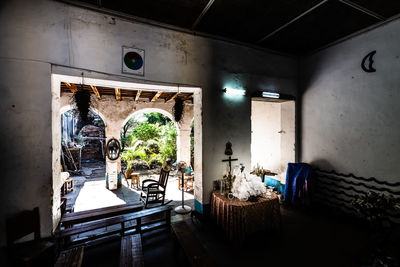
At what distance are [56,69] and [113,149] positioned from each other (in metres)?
5.05

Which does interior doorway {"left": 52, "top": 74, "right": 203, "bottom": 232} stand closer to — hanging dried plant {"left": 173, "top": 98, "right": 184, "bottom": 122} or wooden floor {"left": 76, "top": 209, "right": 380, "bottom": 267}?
hanging dried plant {"left": 173, "top": 98, "right": 184, "bottom": 122}

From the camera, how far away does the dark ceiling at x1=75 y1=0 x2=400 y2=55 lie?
309cm

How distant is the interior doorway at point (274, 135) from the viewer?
17.4ft

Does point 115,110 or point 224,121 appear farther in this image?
Answer: point 115,110

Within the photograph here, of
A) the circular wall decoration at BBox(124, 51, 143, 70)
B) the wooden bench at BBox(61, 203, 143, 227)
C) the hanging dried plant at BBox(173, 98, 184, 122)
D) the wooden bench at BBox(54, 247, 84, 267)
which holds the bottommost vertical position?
the wooden bench at BBox(54, 247, 84, 267)

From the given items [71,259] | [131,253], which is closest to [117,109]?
[71,259]

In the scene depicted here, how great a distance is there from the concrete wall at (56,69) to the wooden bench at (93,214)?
548 millimetres

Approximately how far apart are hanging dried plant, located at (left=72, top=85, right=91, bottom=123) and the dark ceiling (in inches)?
61.0

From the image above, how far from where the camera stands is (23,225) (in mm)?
2572

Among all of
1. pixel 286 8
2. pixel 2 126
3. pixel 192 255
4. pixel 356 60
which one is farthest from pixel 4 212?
pixel 356 60

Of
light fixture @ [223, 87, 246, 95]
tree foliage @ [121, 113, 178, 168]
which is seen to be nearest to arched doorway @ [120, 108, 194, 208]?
tree foliage @ [121, 113, 178, 168]

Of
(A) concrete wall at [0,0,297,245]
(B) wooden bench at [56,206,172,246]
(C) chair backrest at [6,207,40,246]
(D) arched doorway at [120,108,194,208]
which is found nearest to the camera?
(C) chair backrest at [6,207,40,246]

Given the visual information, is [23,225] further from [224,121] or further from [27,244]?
[224,121]

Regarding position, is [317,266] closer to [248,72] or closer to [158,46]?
[248,72]
